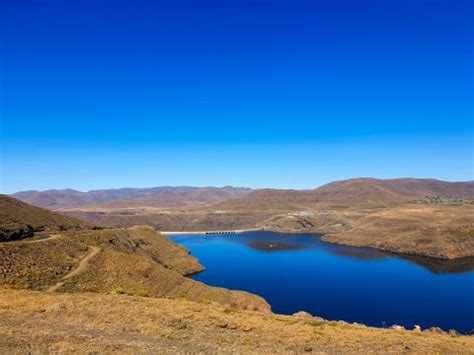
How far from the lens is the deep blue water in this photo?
6975cm

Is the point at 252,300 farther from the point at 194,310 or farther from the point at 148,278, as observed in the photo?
the point at 194,310

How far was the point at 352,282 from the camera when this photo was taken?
95.7 metres

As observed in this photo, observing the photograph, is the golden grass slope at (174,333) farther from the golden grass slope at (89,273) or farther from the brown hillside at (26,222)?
the brown hillside at (26,222)

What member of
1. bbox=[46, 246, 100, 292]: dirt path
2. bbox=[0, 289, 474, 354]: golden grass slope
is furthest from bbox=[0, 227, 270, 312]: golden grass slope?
bbox=[0, 289, 474, 354]: golden grass slope

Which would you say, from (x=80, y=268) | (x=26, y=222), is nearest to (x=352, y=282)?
(x=80, y=268)

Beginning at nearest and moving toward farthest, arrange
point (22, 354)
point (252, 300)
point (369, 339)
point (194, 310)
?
point (22, 354) < point (369, 339) < point (194, 310) < point (252, 300)

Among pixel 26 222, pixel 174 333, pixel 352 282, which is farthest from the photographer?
pixel 352 282

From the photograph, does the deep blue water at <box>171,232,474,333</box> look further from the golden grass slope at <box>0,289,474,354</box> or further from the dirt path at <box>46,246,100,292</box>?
the golden grass slope at <box>0,289,474,354</box>

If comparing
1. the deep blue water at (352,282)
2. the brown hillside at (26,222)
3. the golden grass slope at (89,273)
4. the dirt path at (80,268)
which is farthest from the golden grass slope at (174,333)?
the brown hillside at (26,222)

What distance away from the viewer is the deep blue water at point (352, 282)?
69.8m

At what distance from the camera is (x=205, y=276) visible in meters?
104

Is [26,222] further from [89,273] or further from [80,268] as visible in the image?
[89,273]

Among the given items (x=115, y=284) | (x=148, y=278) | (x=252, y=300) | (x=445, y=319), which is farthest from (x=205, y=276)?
(x=445, y=319)

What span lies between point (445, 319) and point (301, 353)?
57.0 meters
